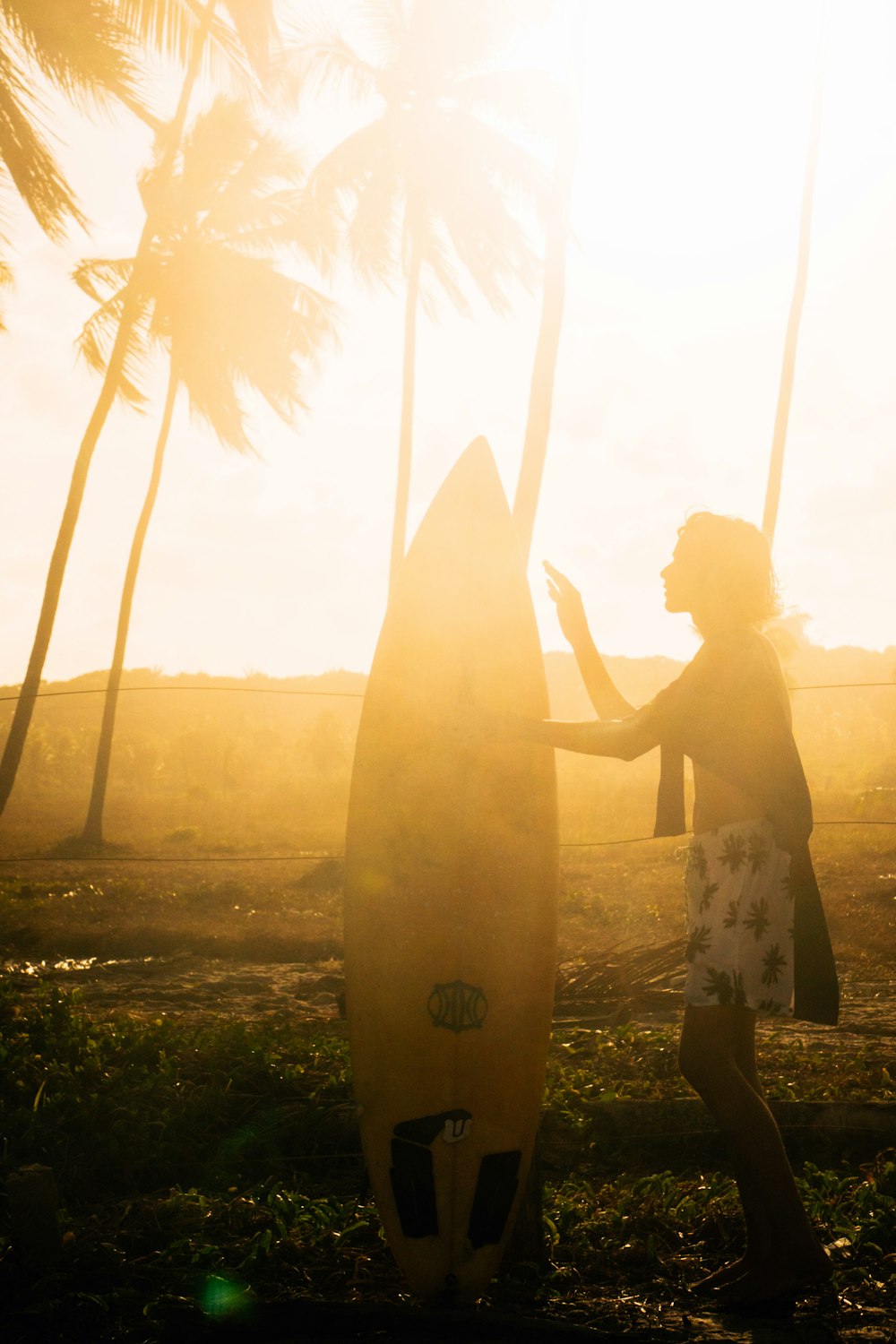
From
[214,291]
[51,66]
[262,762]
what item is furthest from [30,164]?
[262,762]

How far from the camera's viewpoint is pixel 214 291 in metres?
12.9

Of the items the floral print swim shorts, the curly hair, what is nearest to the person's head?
the curly hair

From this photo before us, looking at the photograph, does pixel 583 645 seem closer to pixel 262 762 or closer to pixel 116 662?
pixel 116 662

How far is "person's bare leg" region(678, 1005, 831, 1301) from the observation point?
2.20 m

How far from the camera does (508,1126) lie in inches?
102

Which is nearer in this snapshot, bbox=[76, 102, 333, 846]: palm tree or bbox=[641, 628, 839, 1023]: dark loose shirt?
bbox=[641, 628, 839, 1023]: dark loose shirt

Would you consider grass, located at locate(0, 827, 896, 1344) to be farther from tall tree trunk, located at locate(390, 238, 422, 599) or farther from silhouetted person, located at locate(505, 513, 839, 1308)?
tall tree trunk, located at locate(390, 238, 422, 599)

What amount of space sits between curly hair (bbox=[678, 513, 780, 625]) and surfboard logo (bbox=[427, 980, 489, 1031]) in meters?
1.15

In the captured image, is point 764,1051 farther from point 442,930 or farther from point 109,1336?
point 109,1336

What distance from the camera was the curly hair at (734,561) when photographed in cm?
247

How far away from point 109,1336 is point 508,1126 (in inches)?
39.4

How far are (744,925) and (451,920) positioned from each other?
2.45ft

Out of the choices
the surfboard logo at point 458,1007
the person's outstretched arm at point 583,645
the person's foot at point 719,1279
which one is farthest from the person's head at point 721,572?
the person's foot at point 719,1279

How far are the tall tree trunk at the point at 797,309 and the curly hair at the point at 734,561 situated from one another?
27.6 ft
